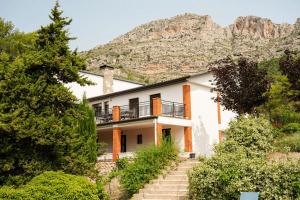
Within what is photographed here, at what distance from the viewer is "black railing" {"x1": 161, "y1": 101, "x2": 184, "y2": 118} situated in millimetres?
26094

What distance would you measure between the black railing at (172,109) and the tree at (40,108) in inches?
403

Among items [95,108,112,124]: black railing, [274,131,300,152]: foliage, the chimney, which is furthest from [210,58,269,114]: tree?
the chimney

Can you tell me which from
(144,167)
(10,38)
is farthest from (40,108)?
(10,38)

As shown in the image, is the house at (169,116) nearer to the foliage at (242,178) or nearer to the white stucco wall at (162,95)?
the white stucco wall at (162,95)

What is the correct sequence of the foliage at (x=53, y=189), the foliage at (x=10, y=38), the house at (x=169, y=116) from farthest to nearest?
1. the foliage at (x=10, y=38)
2. the house at (x=169, y=116)
3. the foliage at (x=53, y=189)

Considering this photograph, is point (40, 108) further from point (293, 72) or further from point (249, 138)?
point (293, 72)

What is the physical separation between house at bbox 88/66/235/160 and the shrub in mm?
9388

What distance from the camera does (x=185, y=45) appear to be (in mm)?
112562

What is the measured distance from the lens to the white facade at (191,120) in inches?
1024

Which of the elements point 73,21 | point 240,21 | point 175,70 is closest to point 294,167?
point 73,21

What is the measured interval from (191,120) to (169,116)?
7.25ft

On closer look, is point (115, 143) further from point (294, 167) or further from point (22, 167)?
point (294, 167)

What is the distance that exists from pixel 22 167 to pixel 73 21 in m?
6.20

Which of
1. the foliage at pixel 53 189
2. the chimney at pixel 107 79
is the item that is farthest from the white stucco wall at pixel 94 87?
the foliage at pixel 53 189
